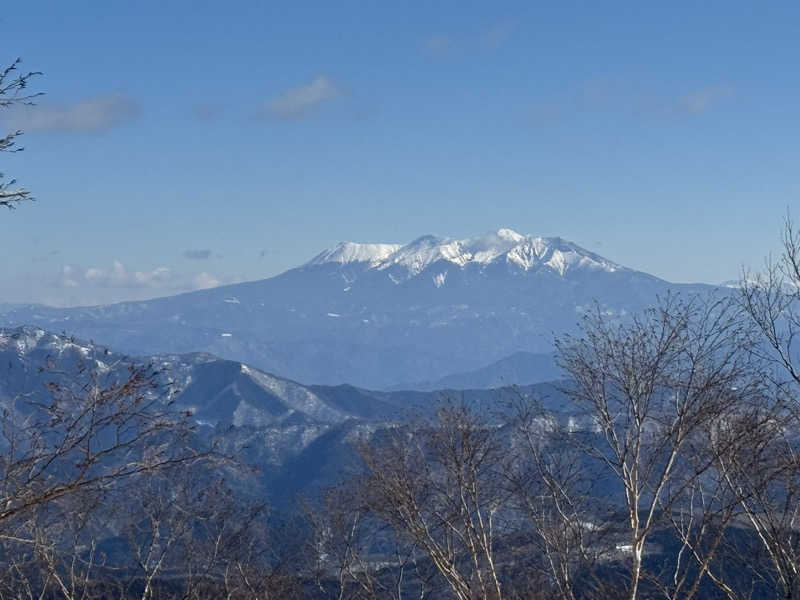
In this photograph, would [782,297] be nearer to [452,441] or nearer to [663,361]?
[663,361]

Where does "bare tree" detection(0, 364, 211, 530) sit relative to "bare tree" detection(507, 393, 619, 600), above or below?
above

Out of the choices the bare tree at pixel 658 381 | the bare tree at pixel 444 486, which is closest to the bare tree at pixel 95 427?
the bare tree at pixel 444 486

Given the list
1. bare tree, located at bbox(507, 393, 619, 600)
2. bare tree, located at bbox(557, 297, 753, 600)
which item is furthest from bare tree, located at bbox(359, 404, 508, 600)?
bare tree, located at bbox(557, 297, 753, 600)

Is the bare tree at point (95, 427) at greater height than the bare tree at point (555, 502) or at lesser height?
greater

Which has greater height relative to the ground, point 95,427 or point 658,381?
point 95,427

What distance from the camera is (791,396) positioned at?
13.8 metres

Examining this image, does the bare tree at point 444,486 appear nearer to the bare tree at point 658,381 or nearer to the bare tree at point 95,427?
Result: the bare tree at point 658,381

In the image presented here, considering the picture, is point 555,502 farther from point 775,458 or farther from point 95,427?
point 95,427

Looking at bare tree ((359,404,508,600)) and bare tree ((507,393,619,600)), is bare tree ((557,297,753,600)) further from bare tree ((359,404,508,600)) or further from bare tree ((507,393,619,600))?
bare tree ((359,404,508,600))

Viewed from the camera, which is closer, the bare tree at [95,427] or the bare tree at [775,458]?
the bare tree at [95,427]

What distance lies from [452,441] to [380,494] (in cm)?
175

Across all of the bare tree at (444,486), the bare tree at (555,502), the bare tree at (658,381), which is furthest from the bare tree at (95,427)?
the bare tree at (555,502)

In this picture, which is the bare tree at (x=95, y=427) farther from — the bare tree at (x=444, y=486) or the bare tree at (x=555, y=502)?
the bare tree at (x=555, y=502)

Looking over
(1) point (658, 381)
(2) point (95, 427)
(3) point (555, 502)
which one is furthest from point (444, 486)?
(2) point (95, 427)
